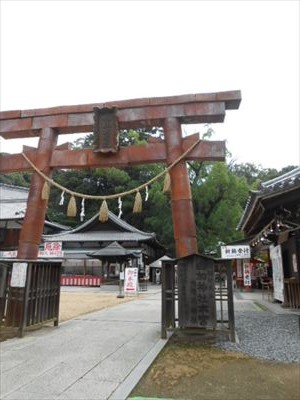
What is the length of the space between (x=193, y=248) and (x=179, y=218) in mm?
716

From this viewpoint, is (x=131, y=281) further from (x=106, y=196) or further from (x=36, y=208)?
(x=106, y=196)

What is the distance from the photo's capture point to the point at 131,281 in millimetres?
20375

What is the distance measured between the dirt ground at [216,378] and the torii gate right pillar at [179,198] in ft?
7.44

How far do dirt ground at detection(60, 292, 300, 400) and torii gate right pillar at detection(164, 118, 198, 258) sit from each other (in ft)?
7.44

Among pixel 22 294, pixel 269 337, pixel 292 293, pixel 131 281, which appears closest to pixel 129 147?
pixel 22 294

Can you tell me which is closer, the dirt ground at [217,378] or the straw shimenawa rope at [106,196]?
the dirt ground at [217,378]

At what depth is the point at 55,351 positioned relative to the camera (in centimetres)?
620

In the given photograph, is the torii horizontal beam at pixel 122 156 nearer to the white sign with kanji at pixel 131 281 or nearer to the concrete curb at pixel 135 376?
the concrete curb at pixel 135 376

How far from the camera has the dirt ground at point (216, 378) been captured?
4.14m

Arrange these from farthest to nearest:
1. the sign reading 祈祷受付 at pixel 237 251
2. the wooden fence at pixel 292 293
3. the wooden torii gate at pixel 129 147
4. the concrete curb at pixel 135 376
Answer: the sign reading 祈祷受付 at pixel 237 251 → the wooden fence at pixel 292 293 → the wooden torii gate at pixel 129 147 → the concrete curb at pixel 135 376

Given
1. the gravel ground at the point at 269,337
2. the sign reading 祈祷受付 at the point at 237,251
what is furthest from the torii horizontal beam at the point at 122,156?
the sign reading 祈祷受付 at the point at 237,251

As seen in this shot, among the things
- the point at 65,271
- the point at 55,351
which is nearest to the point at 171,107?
the point at 55,351

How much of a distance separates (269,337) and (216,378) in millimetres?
2988

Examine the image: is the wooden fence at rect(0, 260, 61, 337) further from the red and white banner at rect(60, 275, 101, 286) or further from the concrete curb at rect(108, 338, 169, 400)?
the red and white banner at rect(60, 275, 101, 286)
